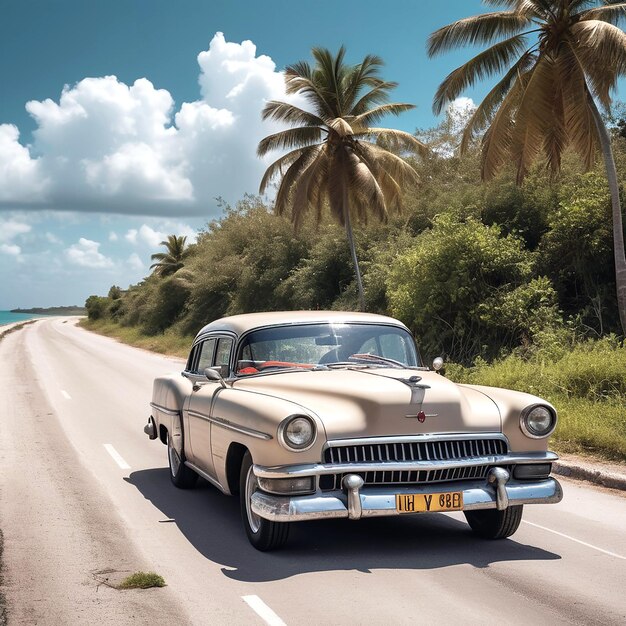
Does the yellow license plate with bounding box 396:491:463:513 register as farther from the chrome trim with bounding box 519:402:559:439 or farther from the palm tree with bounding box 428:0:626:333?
the palm tree with bounding box 428:0:626:333

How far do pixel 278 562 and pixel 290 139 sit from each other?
68.8ft

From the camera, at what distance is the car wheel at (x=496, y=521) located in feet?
19.7

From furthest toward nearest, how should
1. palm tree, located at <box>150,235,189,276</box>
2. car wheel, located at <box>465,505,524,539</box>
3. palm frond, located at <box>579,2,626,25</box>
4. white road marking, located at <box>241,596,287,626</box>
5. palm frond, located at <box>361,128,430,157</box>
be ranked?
palm tree, located at <box>150,235,189,276</box>, palm frond, located at <box>361,128,430,157</box>, palm frond, located at <box>579,2,626,25</box>, car wheel, located at <box>465,505,524,539</box>, white road marking, located at <box>241,596,287,626</box>

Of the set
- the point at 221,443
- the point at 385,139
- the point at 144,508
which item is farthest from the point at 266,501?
the point at 385,139

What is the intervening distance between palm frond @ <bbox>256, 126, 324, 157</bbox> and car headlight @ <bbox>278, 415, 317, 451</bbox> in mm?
20660

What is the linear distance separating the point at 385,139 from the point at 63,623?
73.8ft

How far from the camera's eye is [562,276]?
1884cm

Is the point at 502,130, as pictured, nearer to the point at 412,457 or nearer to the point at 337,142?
the point at 337,142

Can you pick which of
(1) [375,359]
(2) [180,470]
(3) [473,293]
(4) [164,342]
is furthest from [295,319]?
(4) [164,342]

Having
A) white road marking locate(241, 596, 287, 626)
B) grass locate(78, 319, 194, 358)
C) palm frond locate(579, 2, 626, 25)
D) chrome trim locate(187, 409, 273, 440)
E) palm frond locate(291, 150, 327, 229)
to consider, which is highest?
palm frond locate(579, 2, 626, 25)

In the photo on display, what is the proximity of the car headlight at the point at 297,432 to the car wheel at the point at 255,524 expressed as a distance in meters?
0.54

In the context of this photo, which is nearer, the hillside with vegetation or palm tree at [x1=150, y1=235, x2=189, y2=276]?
the hillside with vegetation

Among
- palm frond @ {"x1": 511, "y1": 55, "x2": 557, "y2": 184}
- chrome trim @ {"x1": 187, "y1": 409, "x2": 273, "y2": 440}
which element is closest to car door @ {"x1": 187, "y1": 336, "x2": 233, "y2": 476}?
chrome trim @ {"x1": 187, "y1": 409, "x2": 273, "y2": 440}

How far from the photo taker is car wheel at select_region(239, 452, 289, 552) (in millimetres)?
5566
